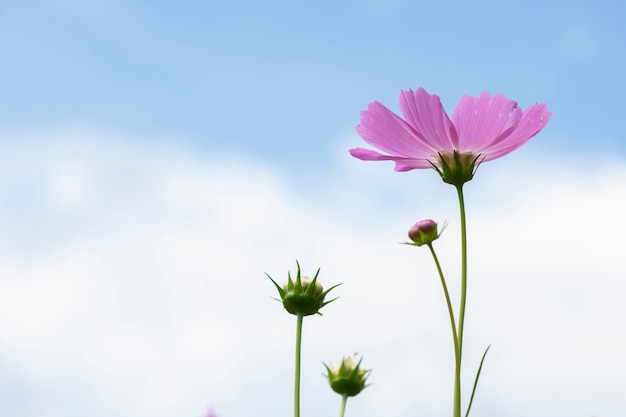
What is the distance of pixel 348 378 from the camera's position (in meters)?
1.13

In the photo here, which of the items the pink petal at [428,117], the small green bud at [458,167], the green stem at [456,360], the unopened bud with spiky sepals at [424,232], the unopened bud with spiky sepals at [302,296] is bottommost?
the green stem at [456,360]

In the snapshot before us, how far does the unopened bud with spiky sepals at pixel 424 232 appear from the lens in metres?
1.13

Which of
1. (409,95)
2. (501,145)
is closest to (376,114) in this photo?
(409,95)

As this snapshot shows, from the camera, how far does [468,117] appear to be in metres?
1.05

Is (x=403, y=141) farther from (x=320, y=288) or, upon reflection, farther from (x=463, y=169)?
(x=320, y=288)

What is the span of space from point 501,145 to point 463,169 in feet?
0.20

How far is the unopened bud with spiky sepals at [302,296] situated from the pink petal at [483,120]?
31 centimetres

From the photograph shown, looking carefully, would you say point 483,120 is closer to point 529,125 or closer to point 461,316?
point 529,125

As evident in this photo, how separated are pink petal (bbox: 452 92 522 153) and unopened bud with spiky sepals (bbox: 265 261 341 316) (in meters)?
0.31

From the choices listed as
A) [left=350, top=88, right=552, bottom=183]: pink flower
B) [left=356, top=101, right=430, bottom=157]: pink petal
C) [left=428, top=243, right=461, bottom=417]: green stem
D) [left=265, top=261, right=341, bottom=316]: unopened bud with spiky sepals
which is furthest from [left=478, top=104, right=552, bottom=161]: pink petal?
[left=265, top=261, right=341, bottom=316]: unopened bud with spiky sepals

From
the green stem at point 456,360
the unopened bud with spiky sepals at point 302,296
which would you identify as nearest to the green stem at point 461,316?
the green stem at point 456,360

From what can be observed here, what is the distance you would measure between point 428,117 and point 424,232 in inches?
7.4

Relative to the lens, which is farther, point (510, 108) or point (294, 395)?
point (510, 108)

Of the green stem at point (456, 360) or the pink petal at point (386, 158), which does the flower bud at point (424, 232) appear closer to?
the pink petal at point (386, 158)
